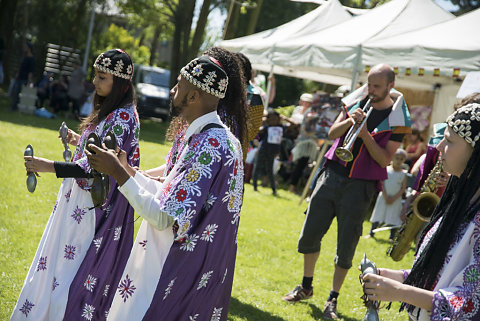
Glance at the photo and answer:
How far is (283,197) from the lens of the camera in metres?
12.6

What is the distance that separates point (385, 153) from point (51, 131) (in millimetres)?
12163

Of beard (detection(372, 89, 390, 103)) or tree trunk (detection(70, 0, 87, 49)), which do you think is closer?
beard (detection(372, 89, 390, 103))

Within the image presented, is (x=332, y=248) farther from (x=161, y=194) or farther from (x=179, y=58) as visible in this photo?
(x=179, y=58)

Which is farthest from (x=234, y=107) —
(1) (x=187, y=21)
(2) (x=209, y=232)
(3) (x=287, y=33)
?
(1) (x=187, y=21)

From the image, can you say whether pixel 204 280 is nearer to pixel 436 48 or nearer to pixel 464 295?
pixel 464 295

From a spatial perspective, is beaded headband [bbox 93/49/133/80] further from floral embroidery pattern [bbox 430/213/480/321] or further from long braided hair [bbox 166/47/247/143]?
floral embroidery pattern [bbox 430/213/480/321]

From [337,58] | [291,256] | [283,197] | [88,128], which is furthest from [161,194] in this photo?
[283,197]

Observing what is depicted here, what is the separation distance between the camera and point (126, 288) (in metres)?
2.77

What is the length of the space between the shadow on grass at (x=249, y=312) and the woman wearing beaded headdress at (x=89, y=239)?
1629 mm

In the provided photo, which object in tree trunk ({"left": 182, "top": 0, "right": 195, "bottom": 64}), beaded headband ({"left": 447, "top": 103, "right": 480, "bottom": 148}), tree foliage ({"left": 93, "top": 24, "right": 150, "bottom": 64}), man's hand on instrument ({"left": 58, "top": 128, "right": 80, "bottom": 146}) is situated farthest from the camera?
tree foliage ({"left": 93, "top": 24, "right": 150, "bottom": 64})

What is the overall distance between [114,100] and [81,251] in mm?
1055

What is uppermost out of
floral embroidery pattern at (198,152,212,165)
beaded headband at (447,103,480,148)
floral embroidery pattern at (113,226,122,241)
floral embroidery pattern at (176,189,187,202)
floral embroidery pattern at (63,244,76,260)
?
beaded headband at (447,103,480,148)

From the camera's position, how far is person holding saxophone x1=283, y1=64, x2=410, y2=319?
501 cm

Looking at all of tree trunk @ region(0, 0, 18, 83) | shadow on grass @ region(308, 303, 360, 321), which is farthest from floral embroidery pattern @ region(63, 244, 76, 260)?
tree trunk @ region(0, 0, 18, 83)
